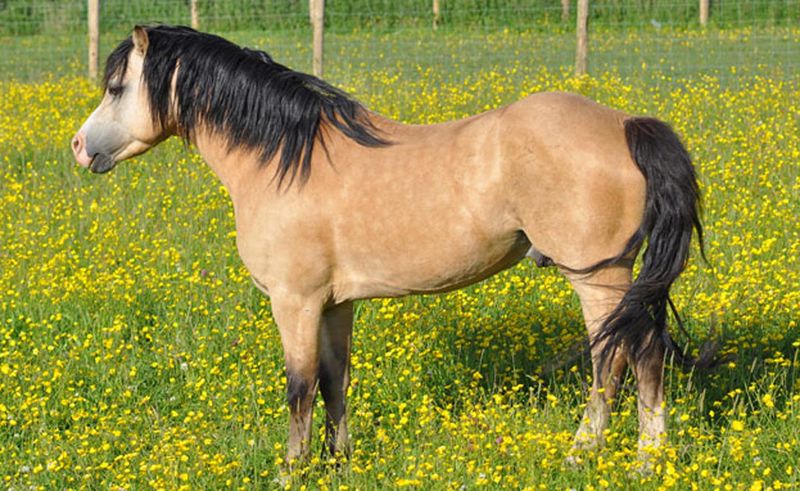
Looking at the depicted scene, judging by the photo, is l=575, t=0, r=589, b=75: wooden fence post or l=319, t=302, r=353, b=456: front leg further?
l=575, t=0, r=589, b=75: wooden fence post

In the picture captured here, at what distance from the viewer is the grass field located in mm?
4426

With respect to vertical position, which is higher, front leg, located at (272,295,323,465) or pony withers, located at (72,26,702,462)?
pony withers, located at (72,26,702,462)

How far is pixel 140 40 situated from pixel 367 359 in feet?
7.06

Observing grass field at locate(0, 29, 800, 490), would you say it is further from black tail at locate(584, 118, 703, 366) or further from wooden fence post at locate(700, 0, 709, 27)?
wooden fence post at locate(700, 0, 709, 27)

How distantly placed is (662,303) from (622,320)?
0.28 m

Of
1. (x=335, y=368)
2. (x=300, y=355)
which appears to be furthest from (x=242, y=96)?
(x=335, y=368)

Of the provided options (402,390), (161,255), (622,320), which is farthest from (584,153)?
(161,255)

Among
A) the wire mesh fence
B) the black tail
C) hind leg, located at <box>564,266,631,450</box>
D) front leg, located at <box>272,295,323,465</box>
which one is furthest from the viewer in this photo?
the wire mesh fence

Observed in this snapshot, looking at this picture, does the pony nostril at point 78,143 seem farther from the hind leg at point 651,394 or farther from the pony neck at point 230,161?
the hind leg at point 651,394

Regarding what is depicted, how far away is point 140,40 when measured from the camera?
4.83 m

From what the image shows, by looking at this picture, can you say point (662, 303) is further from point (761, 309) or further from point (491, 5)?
point (491, 5)

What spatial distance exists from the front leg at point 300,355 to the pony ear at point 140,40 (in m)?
1.34

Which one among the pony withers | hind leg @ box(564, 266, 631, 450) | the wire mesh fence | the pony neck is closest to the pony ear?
the pony withers

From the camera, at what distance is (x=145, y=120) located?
4.99m
